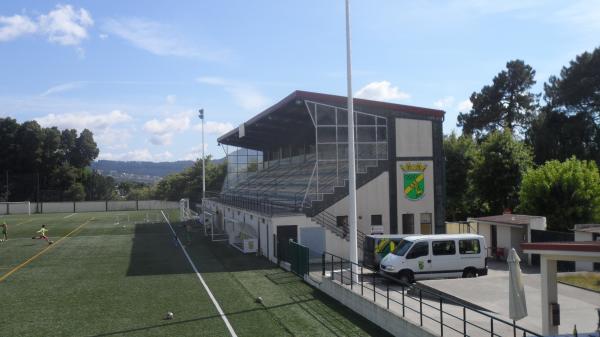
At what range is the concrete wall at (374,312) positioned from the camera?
1258cm

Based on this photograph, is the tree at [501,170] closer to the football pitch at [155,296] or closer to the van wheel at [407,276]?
the football pitch at [155,296]

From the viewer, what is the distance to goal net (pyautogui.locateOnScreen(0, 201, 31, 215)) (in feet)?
248

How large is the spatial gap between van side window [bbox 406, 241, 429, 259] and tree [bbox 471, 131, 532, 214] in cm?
2498

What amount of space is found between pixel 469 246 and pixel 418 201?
824 cm

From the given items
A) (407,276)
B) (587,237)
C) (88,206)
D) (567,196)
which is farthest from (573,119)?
(88,206)

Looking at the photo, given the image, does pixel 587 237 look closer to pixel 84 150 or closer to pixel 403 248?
pixel 403 248

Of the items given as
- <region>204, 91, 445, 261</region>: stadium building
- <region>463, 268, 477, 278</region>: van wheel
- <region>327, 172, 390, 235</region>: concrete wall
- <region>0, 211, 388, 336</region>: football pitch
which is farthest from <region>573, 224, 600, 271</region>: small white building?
<region>0, 211, 388, 336</region>: football pitch

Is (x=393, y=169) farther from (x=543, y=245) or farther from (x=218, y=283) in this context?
(x=543, y=245)

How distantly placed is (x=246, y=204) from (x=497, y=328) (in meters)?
23.1

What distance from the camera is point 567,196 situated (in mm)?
29922

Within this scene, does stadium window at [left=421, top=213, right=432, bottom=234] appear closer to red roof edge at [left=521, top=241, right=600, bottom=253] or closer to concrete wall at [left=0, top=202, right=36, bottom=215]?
red roof edge at [left=521, top=241, right=600, bottom=253]

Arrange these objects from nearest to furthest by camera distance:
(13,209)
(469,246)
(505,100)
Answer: (469,246), (505,100), (13,209)

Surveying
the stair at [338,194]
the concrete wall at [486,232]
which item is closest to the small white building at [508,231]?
the concrete wall at [486,232]

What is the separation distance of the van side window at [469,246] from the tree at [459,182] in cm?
2821
